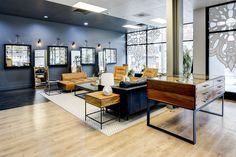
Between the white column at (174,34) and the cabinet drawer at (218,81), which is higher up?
the white column at (174,34)

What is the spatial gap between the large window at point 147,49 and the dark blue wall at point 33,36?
98.5 inches

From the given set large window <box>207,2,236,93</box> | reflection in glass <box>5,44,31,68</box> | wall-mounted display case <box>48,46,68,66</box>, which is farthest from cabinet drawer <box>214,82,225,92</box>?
reflection in glass <box>5,44,31,68</box>

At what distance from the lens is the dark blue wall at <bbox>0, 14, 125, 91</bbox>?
275 inches

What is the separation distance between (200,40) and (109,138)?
4817 millimetres

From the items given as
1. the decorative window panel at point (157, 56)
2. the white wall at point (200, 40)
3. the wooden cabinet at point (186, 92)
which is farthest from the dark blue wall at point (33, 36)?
the wooden cabinet at point (186, 92)

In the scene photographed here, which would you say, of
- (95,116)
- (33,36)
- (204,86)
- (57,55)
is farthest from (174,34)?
(33,36)

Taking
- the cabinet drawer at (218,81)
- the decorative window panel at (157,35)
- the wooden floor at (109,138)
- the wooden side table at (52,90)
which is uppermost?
the decorative window panel at (157,35)

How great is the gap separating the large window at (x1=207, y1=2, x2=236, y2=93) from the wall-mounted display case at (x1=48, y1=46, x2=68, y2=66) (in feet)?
22.1

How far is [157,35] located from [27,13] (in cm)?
668

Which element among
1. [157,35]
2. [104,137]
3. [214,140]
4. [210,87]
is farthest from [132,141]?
[157,35]

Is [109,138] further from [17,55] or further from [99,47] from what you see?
[99,47]

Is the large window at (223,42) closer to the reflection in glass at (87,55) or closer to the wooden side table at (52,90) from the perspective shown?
the wooden side table at (52,90)

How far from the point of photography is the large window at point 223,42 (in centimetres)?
508

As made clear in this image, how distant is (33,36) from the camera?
7.64 meters
